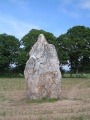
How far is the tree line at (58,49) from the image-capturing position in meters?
64.6

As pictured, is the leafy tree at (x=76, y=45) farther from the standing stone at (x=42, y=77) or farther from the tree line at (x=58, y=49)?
the standing stone at (x=42, y=77)

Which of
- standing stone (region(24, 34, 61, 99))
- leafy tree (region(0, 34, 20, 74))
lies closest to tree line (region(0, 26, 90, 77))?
leafy tree (region(0, 34, 20, 74))

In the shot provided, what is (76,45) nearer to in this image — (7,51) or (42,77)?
(7,51)

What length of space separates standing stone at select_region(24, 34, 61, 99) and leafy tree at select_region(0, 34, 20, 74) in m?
47.6

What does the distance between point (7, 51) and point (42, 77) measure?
50658 mm

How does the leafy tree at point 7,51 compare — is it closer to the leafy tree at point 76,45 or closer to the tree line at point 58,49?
the tree line at point 58,49

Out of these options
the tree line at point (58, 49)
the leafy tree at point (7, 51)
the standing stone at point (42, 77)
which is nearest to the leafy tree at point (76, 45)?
the tree line at point (58, 49)

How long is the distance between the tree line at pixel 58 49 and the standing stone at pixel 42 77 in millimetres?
44371

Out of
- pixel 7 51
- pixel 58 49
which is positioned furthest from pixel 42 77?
pixel 7 51

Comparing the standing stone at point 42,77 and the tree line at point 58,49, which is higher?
the tree line at point 58,49

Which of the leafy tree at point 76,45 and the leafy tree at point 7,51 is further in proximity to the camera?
the leafy tree at point 7,51


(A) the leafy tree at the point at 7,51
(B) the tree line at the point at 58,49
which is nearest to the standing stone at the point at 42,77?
(B) the tree line at the point at 58,49

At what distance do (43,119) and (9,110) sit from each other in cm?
307

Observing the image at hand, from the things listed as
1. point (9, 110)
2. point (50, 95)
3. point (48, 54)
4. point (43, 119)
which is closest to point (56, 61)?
point (48, 54)
